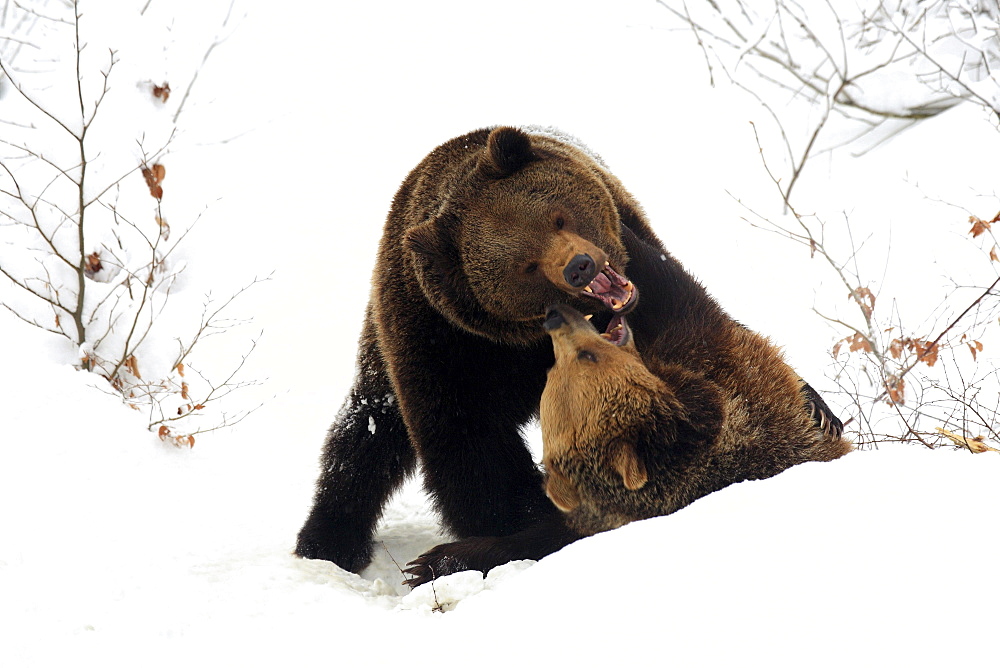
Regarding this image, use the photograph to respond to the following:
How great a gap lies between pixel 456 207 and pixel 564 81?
1025 centimetres

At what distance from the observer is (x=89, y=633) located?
3115 millimetres

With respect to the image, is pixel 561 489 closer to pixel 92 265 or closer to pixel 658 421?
pixel 658 421

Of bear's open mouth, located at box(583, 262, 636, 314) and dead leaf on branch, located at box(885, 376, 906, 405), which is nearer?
bear's open mouth, located at box(583, 262, 636, 314)

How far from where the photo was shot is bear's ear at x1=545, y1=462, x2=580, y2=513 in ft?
12.5

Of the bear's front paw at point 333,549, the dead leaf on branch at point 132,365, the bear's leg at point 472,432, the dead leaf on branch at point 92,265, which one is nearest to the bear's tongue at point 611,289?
the bear's leg at point 472,432

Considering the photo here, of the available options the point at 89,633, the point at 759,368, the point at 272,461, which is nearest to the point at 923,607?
the point at 759,368

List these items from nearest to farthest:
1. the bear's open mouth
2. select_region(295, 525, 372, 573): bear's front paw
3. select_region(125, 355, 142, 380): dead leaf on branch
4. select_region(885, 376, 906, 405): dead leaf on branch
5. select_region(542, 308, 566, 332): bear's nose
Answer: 1. select_region(542, 308, 566, 332): bear's nose
2. the bear's open mouth
3. select_region(295, 525, 372, 573): bear's front paw
4. select_region(885, 376, 906, 405): dead leaf on branch
5. select_region(125, 355, 142, 380): dead leaf on branch

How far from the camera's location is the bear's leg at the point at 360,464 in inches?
198

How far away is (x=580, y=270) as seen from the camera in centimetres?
378

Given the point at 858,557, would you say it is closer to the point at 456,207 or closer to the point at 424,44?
the point at 456,207

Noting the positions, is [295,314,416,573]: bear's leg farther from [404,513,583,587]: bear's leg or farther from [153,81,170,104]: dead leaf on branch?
[153,81,170,104]: dead leaf on branch

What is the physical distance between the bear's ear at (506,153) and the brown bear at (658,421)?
2.58 feet

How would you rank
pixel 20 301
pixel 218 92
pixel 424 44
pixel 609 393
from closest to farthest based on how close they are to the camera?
pixel 609 393 < pixel 20 301 < pixel 218 92 < pixel 424 44

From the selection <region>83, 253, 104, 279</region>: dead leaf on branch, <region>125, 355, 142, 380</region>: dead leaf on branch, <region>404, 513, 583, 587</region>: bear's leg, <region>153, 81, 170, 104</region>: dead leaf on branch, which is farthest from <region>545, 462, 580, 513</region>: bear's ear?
<region>153, 81, 170, 104</region>: dead leaf on branch
